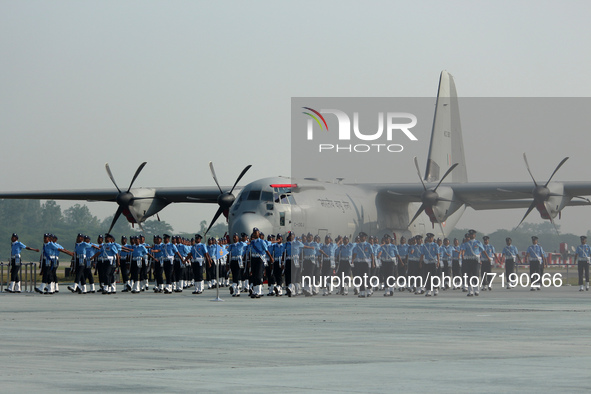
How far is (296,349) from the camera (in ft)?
38.3

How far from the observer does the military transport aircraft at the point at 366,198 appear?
3159cm

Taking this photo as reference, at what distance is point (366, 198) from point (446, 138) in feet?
A: 39.0

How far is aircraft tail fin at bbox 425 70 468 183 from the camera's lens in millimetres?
46594

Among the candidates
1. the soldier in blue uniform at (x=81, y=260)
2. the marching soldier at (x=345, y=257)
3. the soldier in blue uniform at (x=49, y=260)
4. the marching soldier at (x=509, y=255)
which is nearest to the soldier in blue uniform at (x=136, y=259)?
the soldier in blue uniform at (x=81, y=260)

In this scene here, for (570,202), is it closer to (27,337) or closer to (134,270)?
(134,270)

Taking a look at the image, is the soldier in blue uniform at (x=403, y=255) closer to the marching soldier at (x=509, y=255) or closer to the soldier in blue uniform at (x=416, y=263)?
the soldier in blue uniform at (x=416, y=263)

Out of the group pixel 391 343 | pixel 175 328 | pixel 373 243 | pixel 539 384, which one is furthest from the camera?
pixel 373 243

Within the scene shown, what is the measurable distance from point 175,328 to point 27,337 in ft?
8.49

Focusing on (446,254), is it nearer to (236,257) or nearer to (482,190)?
(236,257)

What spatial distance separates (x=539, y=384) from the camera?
8.27 metres

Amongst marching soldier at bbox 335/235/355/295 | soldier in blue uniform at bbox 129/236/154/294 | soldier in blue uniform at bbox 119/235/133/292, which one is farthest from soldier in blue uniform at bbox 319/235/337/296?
soldier in blue uniform at bbox 119/235/133/292

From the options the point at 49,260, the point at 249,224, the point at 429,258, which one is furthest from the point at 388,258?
the point at 49,260

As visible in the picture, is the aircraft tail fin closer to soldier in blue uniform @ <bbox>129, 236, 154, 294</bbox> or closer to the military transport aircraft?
the military transport aircraft

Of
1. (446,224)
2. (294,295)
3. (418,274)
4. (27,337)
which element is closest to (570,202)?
(446,224)
